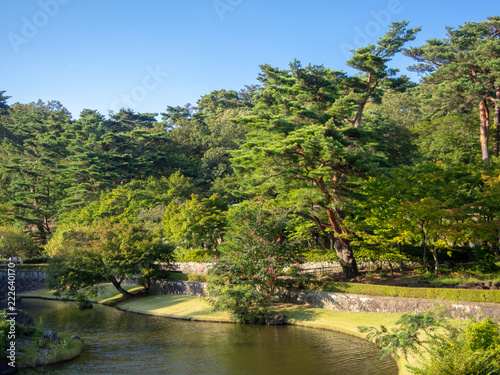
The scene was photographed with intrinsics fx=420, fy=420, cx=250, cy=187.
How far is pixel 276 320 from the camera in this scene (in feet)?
76.8

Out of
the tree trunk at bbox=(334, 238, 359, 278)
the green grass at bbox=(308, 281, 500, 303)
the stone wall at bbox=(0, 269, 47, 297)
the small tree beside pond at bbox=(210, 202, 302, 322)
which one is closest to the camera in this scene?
the green grass at bbox=(308, 281, 500, 303)

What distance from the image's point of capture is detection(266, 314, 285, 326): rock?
2334 cm

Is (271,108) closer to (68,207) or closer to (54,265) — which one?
(54,265)

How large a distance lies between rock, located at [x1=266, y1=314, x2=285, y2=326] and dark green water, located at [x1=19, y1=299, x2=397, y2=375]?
0.69m

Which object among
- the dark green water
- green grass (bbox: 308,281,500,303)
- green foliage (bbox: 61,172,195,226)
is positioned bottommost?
the dark green water

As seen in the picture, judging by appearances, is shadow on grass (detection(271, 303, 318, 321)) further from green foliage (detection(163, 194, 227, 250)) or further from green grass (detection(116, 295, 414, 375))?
green foliage (detection(163, 194, 227, 250))

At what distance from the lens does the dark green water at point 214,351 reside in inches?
619

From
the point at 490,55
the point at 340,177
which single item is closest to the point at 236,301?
the point at 340,177

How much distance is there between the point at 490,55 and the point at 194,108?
313ft

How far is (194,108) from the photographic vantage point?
4727 inches

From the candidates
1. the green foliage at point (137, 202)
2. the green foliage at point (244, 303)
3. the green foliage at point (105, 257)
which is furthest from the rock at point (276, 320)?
the green foliage at point (137, 202)

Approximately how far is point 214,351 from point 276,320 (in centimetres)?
596

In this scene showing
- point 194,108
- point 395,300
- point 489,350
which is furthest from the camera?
point 194,108

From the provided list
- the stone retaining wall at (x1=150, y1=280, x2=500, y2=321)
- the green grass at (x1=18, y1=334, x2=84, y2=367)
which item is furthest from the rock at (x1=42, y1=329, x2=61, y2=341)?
the stone retaining wall at (x1=150, y1=280, x2=500, y2=321)
